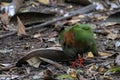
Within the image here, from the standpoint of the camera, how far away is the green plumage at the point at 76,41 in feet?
10.4

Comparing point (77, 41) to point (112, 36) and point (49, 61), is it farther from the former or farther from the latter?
point (112, 36)

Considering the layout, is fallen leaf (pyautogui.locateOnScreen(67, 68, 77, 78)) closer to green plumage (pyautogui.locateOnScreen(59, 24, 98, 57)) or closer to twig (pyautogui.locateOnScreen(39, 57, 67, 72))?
twig (pyautogui.locateOnScreen(39, 57, 67, 72))

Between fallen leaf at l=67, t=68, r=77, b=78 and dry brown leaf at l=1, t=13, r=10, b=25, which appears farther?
dry brown leaf at l=1, t=13, r=10, b=25

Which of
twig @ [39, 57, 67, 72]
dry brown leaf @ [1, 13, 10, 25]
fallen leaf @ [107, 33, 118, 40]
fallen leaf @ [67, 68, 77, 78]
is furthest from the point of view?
dry brown leaf @ [1, 13, 10, 25]

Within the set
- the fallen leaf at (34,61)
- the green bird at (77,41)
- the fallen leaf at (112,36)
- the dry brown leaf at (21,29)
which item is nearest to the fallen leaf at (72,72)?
the green bird at (77,41)

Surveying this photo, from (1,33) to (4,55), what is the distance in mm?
806

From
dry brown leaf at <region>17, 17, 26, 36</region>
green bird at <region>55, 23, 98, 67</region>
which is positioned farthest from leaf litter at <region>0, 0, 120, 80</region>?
green bird at <region>55, 23, 98, 67</region>

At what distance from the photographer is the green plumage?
3.18 m

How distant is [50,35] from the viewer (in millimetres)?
4273

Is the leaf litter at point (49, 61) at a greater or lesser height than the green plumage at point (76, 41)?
lesser

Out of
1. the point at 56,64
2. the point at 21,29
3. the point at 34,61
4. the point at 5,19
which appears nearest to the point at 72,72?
the point at 56,64

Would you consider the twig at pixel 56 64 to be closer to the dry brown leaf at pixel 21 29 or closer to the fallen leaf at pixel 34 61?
the fallen leaf at pixel 34 61

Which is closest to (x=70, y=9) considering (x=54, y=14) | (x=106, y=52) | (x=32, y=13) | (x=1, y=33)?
(x=54, y=14)

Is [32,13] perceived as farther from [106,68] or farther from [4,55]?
[106,68]
